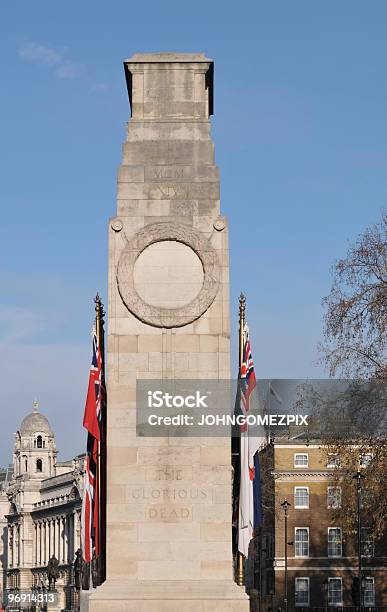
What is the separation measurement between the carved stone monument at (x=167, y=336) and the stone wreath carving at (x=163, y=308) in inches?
1.0

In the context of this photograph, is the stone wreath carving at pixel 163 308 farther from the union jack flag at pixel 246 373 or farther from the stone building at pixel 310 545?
the stone building at pixel 310 545

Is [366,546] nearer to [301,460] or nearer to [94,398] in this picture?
[301,460]

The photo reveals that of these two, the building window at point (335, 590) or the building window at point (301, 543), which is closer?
the building window at point (335, 590)

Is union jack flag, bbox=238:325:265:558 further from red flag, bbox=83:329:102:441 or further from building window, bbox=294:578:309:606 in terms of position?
building window, bbox=294:578:309:606

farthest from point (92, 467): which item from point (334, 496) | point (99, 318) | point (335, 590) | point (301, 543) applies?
point (335, 590)

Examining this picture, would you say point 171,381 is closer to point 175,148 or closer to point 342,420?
point 175,148

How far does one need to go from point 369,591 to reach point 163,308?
6282 cm

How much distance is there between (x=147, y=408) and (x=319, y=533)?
61.4 meters

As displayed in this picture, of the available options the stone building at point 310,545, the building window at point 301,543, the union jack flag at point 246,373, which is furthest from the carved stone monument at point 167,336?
the building window at point 301,543

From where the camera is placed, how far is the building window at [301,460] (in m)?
90.2

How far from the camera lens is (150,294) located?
3088 cm

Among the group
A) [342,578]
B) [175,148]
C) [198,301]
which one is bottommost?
[342,578]

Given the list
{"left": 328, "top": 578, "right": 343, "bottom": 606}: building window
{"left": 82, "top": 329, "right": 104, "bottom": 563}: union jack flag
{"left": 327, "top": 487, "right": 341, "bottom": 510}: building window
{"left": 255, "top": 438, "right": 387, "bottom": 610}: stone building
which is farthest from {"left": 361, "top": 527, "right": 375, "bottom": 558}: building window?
{"left": 82, "top": 329, "right": 104, "bottom": 563}: union jack flag

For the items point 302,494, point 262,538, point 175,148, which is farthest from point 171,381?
point 262,538
